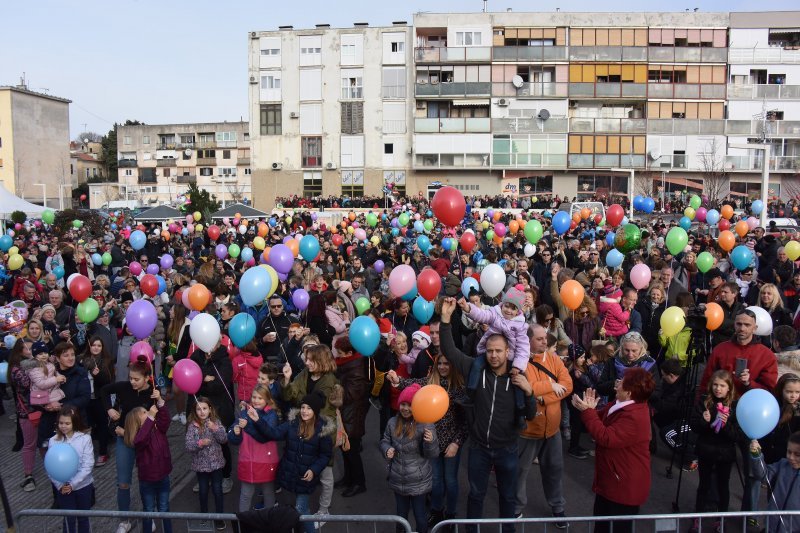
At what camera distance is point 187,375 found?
5.29 m

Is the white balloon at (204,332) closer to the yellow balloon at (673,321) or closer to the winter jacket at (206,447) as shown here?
the winter jacket at (206,447)

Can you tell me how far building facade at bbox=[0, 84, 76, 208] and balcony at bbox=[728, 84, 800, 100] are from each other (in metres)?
49.8

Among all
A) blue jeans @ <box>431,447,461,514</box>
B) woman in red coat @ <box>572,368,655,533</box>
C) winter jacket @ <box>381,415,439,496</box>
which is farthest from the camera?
blue jeans @ <box>431,447,461,514</box>

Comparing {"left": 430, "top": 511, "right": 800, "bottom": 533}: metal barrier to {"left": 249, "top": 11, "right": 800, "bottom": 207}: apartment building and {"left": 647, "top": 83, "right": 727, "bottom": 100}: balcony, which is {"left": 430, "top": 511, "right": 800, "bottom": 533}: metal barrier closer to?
{"left": 249, "top": 11, "right": 800, "bottom": 207}: apartment building

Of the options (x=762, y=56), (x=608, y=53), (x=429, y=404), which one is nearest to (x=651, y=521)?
(x=429, y=404)

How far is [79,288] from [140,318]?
2.00 metres

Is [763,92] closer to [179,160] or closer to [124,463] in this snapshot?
[124,463]

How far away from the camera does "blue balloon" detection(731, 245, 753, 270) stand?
9.16 metres

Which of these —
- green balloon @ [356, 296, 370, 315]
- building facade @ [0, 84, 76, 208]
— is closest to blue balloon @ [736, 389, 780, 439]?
green balloon @ [356, 296, 370, 315]

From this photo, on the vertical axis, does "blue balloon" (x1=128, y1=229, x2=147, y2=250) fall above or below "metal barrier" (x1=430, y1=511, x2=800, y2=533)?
above

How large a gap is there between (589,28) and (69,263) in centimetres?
3492

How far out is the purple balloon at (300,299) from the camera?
25.9 ft

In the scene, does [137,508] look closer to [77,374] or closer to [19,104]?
[77,374]

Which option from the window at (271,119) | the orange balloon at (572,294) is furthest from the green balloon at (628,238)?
the window at (271,119)
